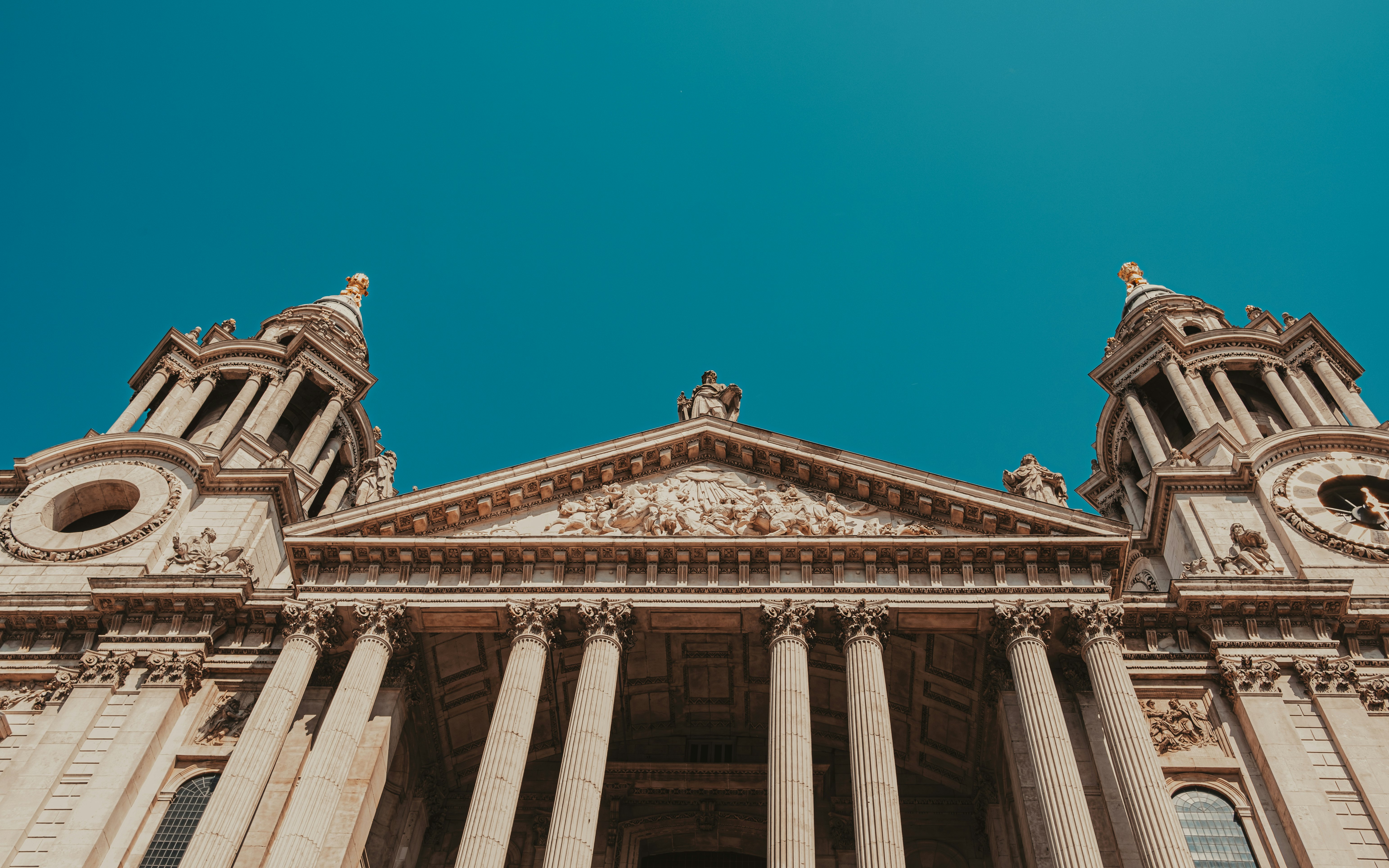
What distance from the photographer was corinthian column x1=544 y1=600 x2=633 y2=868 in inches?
816

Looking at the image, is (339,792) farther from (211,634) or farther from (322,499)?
(322,499)

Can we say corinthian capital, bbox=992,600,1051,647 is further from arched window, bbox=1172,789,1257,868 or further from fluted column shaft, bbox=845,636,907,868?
arched window, bbox=1172,789,1257,868

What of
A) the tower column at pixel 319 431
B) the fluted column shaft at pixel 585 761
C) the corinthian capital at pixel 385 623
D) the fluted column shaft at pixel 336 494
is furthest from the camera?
the fluted column shaft at pixel 336 494

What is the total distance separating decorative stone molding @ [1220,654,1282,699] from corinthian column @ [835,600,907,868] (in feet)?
21.5

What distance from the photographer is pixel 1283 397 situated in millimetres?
38156

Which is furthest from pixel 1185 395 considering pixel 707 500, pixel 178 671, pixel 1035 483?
pixel 178 671

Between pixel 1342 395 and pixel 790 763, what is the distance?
24.5m

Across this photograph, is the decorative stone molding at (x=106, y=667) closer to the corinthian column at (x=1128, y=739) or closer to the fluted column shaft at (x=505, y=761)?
the fluted column shaft at (x=505, y=761)

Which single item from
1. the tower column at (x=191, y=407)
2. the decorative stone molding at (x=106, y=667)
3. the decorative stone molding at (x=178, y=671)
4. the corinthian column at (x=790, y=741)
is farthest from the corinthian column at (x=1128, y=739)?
the tower column at (x=191, y=407)

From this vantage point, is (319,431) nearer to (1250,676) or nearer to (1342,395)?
(1250,676)

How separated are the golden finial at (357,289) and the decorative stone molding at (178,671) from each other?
1052 inches

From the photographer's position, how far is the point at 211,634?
26766mm

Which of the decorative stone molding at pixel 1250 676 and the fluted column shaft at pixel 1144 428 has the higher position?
the fluted column shaft at pixel 1144 428

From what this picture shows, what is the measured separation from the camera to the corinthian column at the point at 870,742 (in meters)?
20.3
